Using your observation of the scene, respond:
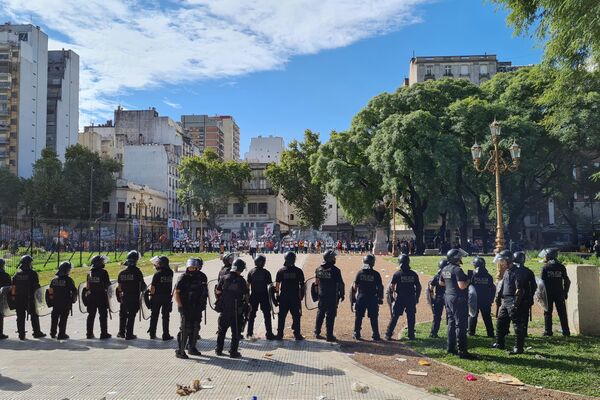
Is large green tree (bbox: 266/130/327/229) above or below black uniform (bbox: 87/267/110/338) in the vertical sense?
above

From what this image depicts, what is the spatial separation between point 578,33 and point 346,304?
9.70 metres

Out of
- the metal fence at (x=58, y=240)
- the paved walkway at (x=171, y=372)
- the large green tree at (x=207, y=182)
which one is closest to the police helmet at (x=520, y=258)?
the paved walkway at (x=171, y=372)

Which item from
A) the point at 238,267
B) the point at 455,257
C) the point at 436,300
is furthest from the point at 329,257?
the point at 455,257

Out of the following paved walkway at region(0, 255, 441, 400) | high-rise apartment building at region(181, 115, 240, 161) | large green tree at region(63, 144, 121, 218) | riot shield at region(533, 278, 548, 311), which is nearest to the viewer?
paved walkway at region(0, 255, 441, 400)

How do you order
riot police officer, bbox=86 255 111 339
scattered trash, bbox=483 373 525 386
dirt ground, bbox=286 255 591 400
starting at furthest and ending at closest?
riot police officer, bbox=86 255 111 339 < scattered trash, bbox=483 373 525 386 < dirt ground, bbox=286 255 591 400

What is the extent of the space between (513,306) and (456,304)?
1012 mm

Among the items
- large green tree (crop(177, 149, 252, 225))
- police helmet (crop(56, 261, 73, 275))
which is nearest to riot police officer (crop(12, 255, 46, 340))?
police helmet (crop(56, 261, 73, 275))

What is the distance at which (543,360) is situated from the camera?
27.1 feet

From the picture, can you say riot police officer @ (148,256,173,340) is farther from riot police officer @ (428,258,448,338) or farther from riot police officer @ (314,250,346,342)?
riot police officer @ (428,258,448,338)

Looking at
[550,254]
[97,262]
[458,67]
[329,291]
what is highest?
[458,67]

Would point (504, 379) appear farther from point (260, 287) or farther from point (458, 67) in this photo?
point (458, 67)

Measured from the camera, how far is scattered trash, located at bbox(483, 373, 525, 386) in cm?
A: 709

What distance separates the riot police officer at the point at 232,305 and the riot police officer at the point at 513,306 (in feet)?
14.3

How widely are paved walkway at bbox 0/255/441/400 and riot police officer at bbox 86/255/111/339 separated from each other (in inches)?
12.8
